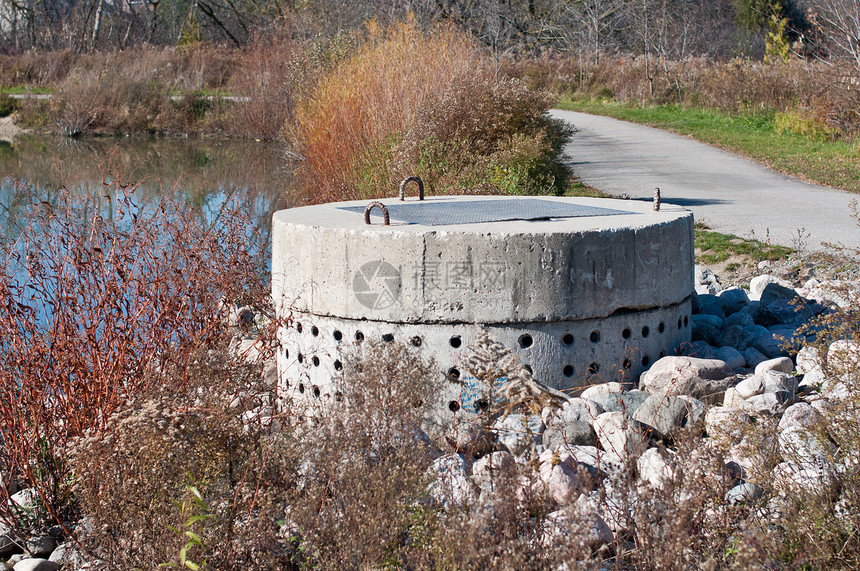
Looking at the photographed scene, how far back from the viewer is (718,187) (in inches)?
465

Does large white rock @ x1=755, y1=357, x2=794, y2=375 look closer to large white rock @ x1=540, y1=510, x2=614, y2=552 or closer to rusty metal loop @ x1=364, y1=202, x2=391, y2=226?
large white rock @ x1=540, y1=510, x2=614, y2=552

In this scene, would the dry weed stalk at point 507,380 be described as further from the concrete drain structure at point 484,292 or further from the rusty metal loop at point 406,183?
the rusty metal loop at point 406,183

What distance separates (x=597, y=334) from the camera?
4.66m

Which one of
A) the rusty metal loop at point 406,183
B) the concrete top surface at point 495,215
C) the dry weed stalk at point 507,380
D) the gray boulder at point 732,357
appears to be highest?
the rusty metal loop at point 406,183

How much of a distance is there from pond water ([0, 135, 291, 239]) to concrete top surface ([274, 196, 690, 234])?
547 centimetres

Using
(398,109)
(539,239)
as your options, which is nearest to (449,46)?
(398,109)

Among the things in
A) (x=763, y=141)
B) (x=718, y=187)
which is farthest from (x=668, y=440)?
(x=763, y=141)

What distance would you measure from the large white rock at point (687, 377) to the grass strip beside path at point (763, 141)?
7886 mm

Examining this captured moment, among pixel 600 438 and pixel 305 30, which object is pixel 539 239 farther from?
pixel 305 30

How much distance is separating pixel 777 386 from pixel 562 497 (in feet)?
5.16

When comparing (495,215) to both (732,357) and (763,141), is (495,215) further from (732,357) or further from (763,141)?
(763,141)

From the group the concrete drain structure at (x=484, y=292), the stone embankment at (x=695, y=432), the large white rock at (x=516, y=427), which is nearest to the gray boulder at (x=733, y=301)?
the stone embankment at (x=695, y=432)

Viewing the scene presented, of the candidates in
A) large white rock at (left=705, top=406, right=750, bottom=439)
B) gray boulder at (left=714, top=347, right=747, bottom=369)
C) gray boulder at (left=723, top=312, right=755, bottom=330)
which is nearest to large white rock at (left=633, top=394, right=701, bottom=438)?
large white rock at (left=705, top=406, right=750, bottom=439)

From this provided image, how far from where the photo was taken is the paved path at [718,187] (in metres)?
8.98
